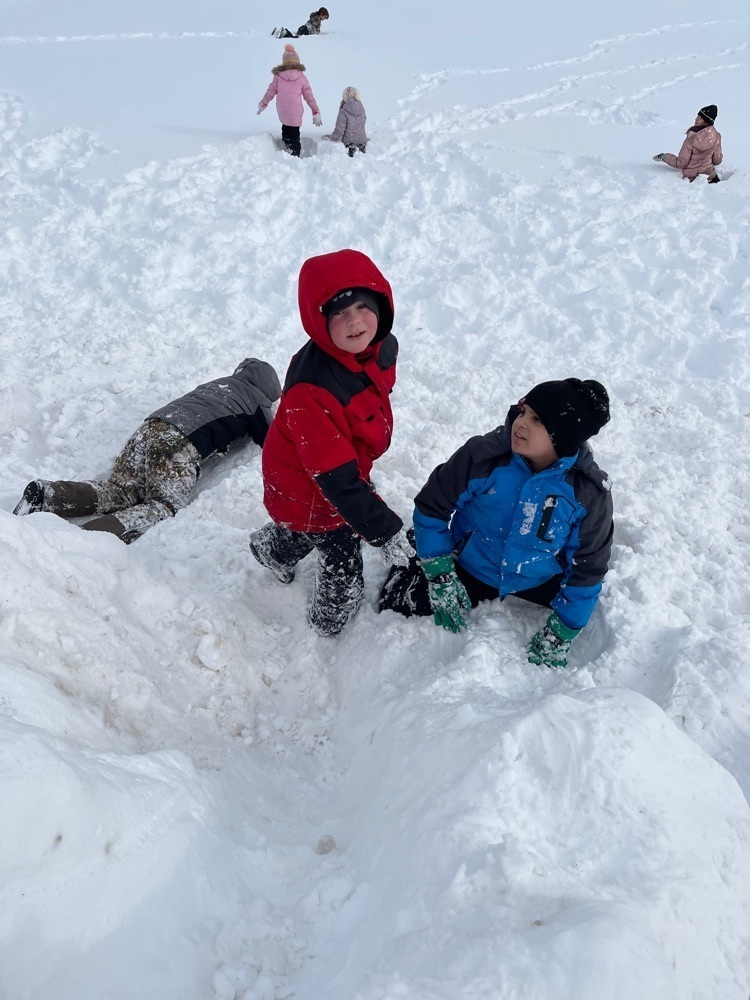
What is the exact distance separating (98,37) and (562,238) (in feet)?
37.7

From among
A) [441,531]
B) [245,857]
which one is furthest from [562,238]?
[245,857]

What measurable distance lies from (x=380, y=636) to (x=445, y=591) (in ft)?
1.19

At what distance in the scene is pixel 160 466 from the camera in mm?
4414

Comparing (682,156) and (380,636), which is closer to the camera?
(380,636)

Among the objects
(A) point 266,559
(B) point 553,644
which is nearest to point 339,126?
(A) point 266,559

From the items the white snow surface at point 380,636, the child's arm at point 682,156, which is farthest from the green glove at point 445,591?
the child's arm at point 682,156

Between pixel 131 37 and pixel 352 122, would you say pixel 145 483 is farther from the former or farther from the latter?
pixel 131 37

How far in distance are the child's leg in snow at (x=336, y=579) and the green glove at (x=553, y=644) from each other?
2.78 ft

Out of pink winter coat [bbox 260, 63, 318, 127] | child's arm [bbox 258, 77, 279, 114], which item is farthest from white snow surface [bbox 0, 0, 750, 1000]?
child's arm [bbox 258, 77, 279, 114]

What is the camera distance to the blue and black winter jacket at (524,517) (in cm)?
269

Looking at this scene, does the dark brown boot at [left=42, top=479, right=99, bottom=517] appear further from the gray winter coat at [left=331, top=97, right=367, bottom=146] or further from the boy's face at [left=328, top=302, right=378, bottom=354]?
the gray winter coat at [left=331, top=97, right=367, bottom=146]

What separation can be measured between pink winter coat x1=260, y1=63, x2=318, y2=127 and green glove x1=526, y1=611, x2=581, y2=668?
7.81 metres

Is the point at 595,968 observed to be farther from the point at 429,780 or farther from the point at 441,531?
the point at 441,531

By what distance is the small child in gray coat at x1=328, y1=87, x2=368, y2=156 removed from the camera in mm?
8211
